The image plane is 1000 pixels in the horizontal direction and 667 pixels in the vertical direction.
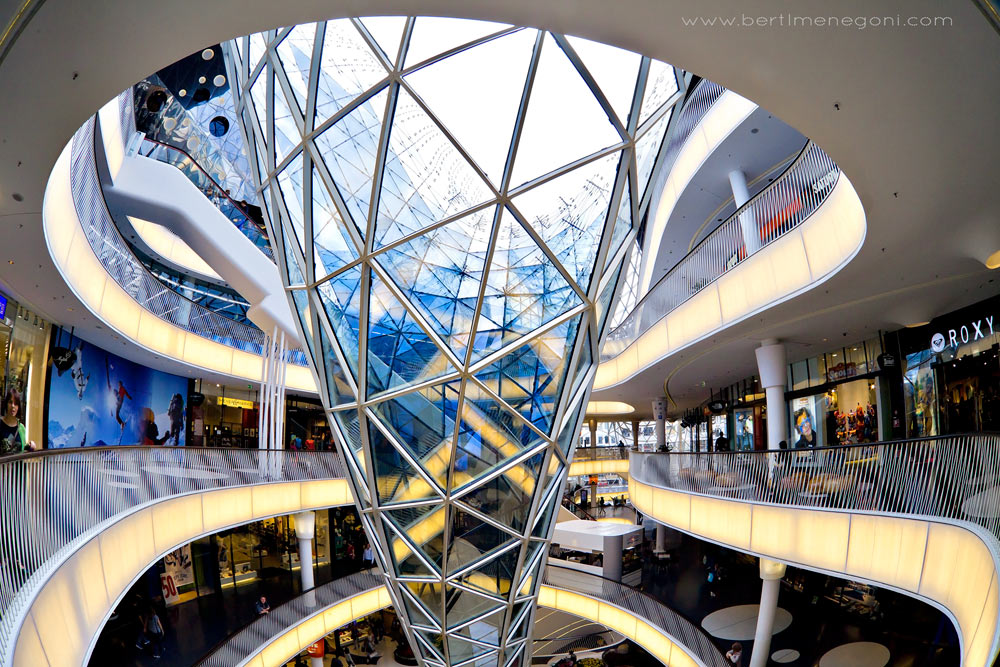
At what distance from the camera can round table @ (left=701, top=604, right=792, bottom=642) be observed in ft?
81.3

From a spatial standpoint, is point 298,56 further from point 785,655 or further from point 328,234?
point 785,655

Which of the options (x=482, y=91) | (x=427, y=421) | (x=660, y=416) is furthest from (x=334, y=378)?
(x=660, y=416)

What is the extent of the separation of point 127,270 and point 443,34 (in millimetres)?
18332

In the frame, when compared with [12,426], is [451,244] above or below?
above

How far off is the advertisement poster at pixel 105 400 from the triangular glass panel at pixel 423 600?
48.5 feet

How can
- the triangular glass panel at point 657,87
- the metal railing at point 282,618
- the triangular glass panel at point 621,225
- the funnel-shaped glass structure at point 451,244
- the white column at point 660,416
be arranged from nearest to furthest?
the funnel-shaped glass structure at point 451,244 < the triangular glass panel at point 657,87 < the triangular glass panel at point 621,225 < the metal railing at point 282,618 < the white column at point 660,416

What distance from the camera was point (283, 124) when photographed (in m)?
11.7

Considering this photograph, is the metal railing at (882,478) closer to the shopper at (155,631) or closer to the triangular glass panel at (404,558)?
the triangular glass panel at (404,558)

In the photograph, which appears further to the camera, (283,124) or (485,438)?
(485,438)

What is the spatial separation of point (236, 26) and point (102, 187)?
14.1m

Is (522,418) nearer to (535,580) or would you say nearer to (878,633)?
(535,580)

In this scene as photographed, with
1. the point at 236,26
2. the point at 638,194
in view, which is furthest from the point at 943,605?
the point at 236,26

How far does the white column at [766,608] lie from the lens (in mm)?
20453

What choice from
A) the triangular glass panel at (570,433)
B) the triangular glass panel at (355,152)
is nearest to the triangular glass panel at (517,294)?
the triangular glass panel at (355,152)
